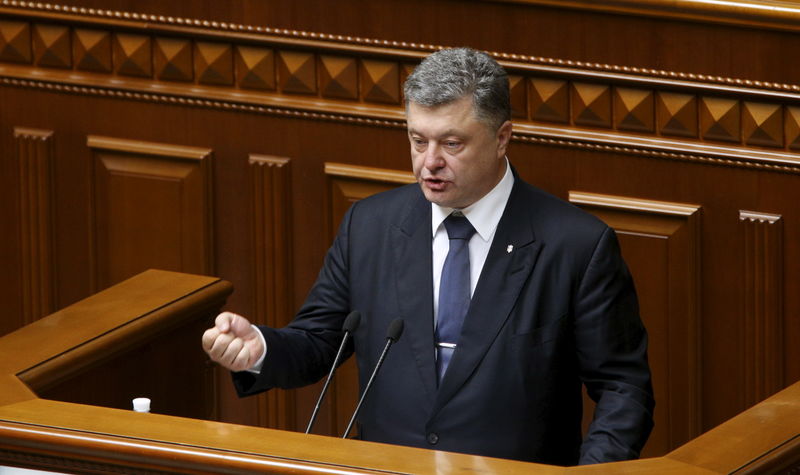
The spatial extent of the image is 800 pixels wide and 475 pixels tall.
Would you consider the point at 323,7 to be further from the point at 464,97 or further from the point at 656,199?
the point at 464,97

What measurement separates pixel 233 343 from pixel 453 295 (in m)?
0.41

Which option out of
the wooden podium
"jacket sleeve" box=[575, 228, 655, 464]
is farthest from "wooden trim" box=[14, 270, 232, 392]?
"jacket sleeve" box=[575, 228, 655, 464]

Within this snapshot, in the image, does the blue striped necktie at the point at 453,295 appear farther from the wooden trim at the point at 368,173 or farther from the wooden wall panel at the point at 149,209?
A: the wooden wall panel at the point at 149,209

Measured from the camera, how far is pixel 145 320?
3.29 meters

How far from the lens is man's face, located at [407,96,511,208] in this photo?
2975 millimetres

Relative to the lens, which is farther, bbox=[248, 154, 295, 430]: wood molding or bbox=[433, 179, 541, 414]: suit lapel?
bbox=[248, 154, 295, 430]: wood molding

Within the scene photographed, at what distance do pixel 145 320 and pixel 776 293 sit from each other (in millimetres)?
1360

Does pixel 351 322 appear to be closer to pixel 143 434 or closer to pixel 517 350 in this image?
pixel 517 350

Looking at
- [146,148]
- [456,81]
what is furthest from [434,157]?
[146,148]

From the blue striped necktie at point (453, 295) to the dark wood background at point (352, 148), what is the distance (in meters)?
0.85

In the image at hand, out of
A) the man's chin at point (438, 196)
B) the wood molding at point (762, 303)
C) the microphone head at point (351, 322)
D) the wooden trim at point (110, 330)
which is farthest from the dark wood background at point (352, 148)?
the microphone head at point (351, 322)

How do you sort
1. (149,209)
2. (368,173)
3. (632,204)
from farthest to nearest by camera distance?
(149,209), (368,173), (632,204)

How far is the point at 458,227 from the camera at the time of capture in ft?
10.2

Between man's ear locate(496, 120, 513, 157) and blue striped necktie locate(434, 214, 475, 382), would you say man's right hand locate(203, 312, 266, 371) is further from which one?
man's ear locate(496, 120, 513, 157)
